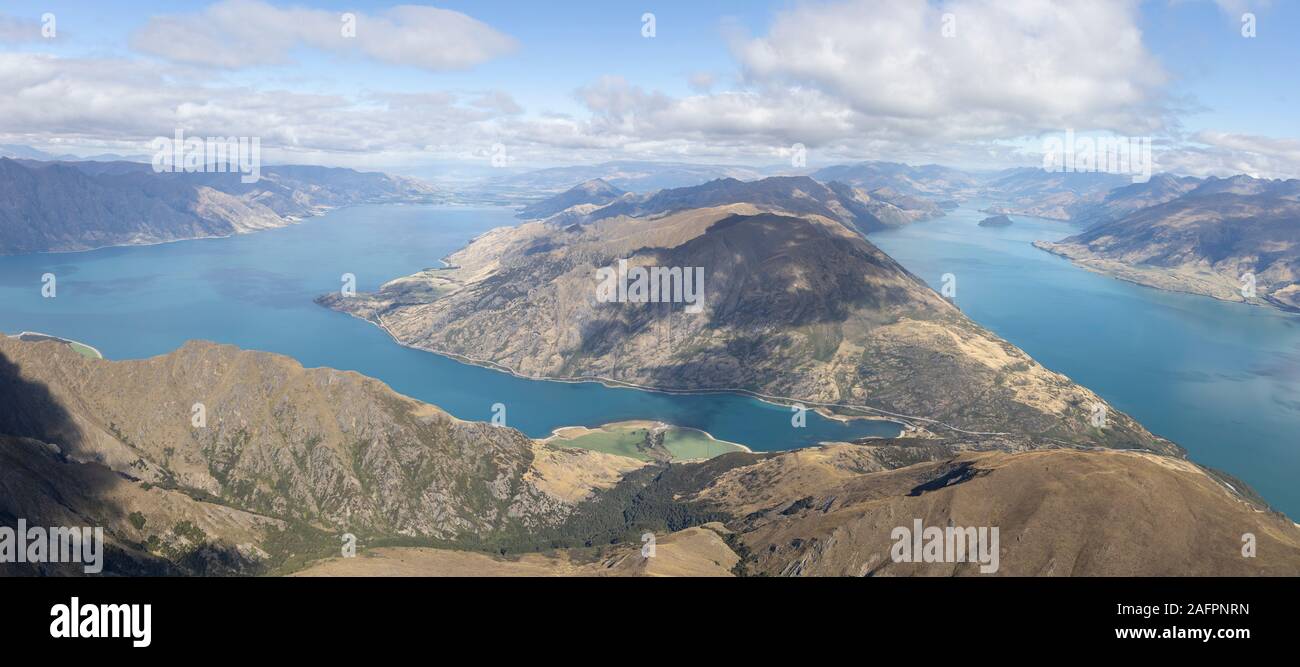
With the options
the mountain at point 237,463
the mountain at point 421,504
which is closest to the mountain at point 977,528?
the mountain at point 421,504

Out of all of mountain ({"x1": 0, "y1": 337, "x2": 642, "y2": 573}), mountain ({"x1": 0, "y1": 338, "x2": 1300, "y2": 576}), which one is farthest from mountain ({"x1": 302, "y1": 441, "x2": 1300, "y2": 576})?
mountain ({"x1": 0, "y1": 337, "x2": 642, "y2": 573})

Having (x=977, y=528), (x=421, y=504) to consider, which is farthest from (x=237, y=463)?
(x=977, y=528)

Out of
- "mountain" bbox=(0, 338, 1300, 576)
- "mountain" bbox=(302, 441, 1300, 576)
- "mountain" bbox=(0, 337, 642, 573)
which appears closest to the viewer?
"mountain" bbox=(302, 441, 1300, 576)

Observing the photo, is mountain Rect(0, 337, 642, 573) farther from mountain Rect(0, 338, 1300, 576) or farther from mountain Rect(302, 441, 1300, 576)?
mountain Rect(302, 441, 1300, 576)

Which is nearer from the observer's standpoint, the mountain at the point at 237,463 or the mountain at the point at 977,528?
the mountain at the point at 977,528

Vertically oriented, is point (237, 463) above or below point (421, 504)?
above

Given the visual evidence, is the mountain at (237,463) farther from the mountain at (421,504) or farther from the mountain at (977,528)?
the mountain at (977,528)

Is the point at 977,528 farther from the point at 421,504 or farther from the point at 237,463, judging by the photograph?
the point at 237,463
